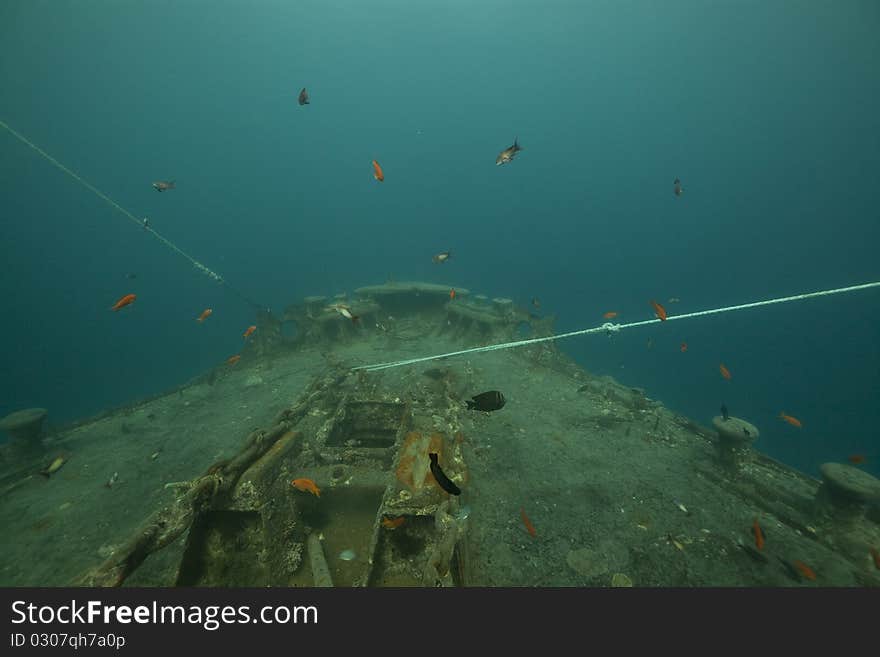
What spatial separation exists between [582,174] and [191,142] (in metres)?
178

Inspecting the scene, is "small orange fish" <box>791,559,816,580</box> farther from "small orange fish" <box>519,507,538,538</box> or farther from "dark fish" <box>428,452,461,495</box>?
"dark fish" <box>428,452,461,495</box>

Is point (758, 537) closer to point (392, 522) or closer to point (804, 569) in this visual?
point (804, 569)

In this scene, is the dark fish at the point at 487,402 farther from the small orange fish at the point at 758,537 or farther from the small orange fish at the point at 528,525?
the small orange fish at the point at 758,537

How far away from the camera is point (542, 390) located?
34.5ft

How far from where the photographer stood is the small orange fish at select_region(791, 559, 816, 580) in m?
4.86

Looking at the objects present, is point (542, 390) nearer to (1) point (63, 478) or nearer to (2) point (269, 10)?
(1) point (63, 478)

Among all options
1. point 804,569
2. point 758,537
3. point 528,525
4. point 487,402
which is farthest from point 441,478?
point 804,569

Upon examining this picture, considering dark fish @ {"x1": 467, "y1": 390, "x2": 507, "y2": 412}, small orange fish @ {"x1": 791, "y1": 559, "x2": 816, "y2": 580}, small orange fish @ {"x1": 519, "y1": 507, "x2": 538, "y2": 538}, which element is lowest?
small orange fish @ {"x1": 791, "y1": 559, "x2": 816, "y2": 580}

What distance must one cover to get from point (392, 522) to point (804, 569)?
6.08 m

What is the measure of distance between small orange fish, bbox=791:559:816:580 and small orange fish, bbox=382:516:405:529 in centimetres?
594

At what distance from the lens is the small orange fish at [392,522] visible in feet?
12.7

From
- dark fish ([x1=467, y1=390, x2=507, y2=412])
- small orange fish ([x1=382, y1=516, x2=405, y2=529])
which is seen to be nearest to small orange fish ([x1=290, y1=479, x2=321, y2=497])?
small orange fish ([x1=382, y1=516, x2=405, y2=529])

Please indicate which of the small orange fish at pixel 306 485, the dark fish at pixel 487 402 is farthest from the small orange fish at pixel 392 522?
the dark fish at pixel 487 402

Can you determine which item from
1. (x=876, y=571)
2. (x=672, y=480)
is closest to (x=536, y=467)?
(x=672, y=480)
